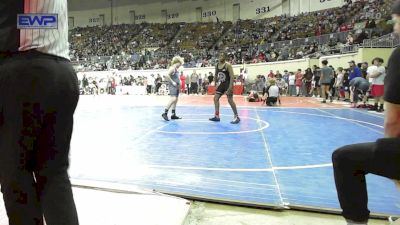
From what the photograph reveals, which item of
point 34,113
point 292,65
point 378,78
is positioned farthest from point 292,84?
point 34,113

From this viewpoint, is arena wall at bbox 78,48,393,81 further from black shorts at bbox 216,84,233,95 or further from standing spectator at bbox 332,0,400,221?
standing spectator at bbox 332,0,400,221

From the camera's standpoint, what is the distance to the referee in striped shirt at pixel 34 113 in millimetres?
1520

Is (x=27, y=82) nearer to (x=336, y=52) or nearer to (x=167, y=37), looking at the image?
(x=336, y=52)

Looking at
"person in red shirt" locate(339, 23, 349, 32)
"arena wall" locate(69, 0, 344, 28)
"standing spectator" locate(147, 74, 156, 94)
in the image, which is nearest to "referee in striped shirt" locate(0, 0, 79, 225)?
"person in red shirt" locate(339, 23, 349, 32)

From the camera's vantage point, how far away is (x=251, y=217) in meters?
3.02

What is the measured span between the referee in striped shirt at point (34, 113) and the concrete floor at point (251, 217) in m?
1.48

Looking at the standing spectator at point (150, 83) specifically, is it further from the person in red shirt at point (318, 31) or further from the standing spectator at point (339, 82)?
the standing spectator at point (339, 82)

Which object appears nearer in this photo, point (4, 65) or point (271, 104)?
point (4, 65)

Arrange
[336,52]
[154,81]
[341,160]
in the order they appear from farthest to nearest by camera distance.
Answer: [154,81] → [336,52] → [341,160]

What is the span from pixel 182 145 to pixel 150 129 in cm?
228

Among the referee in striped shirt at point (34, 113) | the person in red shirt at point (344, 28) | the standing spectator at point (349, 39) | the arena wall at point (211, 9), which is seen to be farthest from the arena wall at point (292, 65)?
the referee in striped shirt at point (34, 113)

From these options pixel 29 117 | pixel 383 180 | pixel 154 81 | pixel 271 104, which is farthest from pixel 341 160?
pixel 154 81

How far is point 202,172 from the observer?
4.52m

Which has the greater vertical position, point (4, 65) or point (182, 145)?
point (4, 65)
